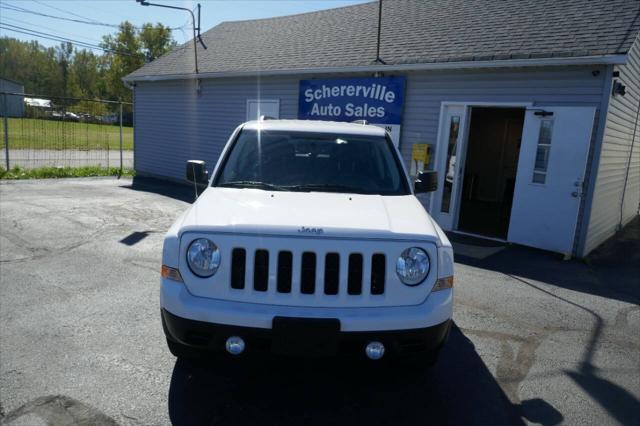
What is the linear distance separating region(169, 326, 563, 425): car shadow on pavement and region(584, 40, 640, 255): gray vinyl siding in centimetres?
566

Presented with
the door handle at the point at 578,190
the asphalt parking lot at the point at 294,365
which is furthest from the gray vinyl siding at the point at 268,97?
the asphalt parking lot at the point at 294,365

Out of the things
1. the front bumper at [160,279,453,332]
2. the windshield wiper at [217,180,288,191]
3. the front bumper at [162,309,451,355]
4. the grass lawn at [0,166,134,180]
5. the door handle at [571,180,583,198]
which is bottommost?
the grass lawn at [0,166,134,180]

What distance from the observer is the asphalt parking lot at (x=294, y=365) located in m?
2.97

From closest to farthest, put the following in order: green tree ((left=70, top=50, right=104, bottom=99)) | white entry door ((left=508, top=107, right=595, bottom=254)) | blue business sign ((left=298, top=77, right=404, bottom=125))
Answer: white entry door ((left=508, top=107, right=595, bottom=254)) < blue business sign ((left=298, top=77, right=404, bottom=125)) < green tree ((left=70, top=50, right=104, bottom=99))

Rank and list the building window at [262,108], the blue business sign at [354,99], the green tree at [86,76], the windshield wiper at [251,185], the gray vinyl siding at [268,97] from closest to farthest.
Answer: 1. the windshield wiper at [251,185]
2. the gray vinyl siding at [268,97]
3. the blue business sign at [354,99]
4. the building window at [262,108]
5. the green tree at [86,76]

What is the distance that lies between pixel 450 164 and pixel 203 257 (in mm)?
7328

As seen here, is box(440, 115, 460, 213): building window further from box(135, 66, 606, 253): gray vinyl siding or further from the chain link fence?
the chain link fence

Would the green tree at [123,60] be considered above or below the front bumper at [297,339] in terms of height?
above

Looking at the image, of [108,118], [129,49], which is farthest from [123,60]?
[108,118]

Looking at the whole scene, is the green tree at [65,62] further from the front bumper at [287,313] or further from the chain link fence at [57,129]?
the front bumper at [287,313]

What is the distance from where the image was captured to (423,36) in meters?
10.4

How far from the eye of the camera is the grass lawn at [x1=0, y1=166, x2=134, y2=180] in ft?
41.4

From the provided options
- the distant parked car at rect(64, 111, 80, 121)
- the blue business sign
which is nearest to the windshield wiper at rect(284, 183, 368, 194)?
the blue business sign

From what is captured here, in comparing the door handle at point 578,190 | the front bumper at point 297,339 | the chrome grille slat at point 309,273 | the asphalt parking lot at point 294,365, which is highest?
the door handle at point 578,190
